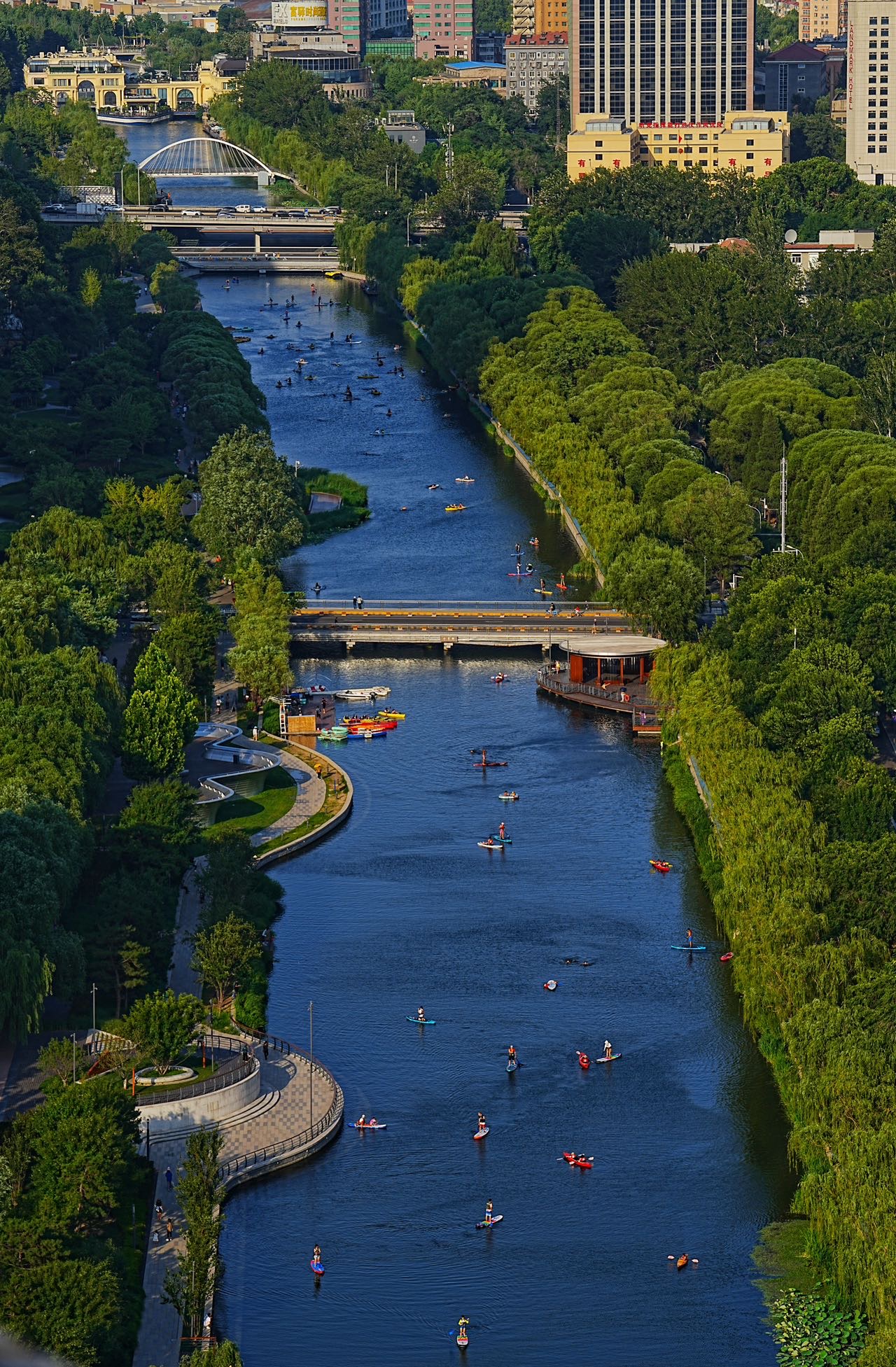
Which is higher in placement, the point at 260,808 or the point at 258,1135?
the point at 260,808

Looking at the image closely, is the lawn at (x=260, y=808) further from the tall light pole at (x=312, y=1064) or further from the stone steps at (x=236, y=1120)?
the stone steps at (x=236, y=1120)

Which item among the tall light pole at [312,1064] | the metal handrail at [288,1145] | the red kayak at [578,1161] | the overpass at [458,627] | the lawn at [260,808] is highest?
the overpass at [458,627]

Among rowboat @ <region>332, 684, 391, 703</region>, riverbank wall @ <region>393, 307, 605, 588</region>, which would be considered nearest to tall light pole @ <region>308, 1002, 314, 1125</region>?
rowboat @ <region>332, 684, 391, 703</region>

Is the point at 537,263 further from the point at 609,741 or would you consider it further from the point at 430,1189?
the point at 430,1189

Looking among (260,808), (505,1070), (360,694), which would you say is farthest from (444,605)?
(505,1070)

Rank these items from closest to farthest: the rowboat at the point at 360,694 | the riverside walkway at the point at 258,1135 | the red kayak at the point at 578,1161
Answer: the riverside walkway at the point at 258,1135 → the red kayak at the point at 578,1161 → the rowboat at the point at 360,694

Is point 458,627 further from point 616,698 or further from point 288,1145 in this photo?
point 288,1145

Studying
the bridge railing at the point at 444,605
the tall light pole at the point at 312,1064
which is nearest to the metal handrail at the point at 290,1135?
the tall light pole at the point at 312,1064
